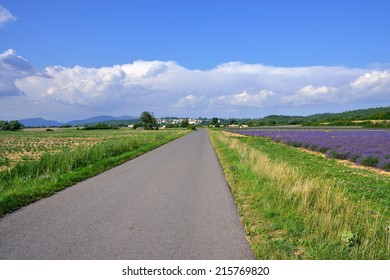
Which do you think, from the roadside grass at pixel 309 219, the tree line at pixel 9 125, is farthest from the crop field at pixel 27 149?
the tree line at pixel 9 125

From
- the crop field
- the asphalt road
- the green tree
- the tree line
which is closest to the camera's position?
the asphalt road

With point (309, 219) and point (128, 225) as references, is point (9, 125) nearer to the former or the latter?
point (128, 225)

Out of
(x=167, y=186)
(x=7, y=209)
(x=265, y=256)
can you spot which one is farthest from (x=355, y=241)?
(x=7, y=209)

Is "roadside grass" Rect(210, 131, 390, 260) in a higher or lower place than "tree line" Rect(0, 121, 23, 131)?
lower

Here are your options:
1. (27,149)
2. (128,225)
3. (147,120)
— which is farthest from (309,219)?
(147,120)

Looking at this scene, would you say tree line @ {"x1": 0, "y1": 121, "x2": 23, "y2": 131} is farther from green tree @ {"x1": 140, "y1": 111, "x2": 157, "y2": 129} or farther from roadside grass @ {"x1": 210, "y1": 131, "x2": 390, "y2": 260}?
roadside grass @ {"x1": 210, "y1": 131, "x2": 390, "y2": 260}

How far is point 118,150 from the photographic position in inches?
982

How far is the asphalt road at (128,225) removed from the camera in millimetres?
4977

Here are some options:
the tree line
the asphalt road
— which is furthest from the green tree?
the asphalt road

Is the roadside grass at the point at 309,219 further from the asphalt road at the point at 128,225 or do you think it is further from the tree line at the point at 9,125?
the tree line at the point at 9,125

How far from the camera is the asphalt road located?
4.98 meters

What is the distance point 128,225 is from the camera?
6.43m

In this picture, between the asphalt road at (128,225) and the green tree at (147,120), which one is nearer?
the asphalt road at (128,225)
